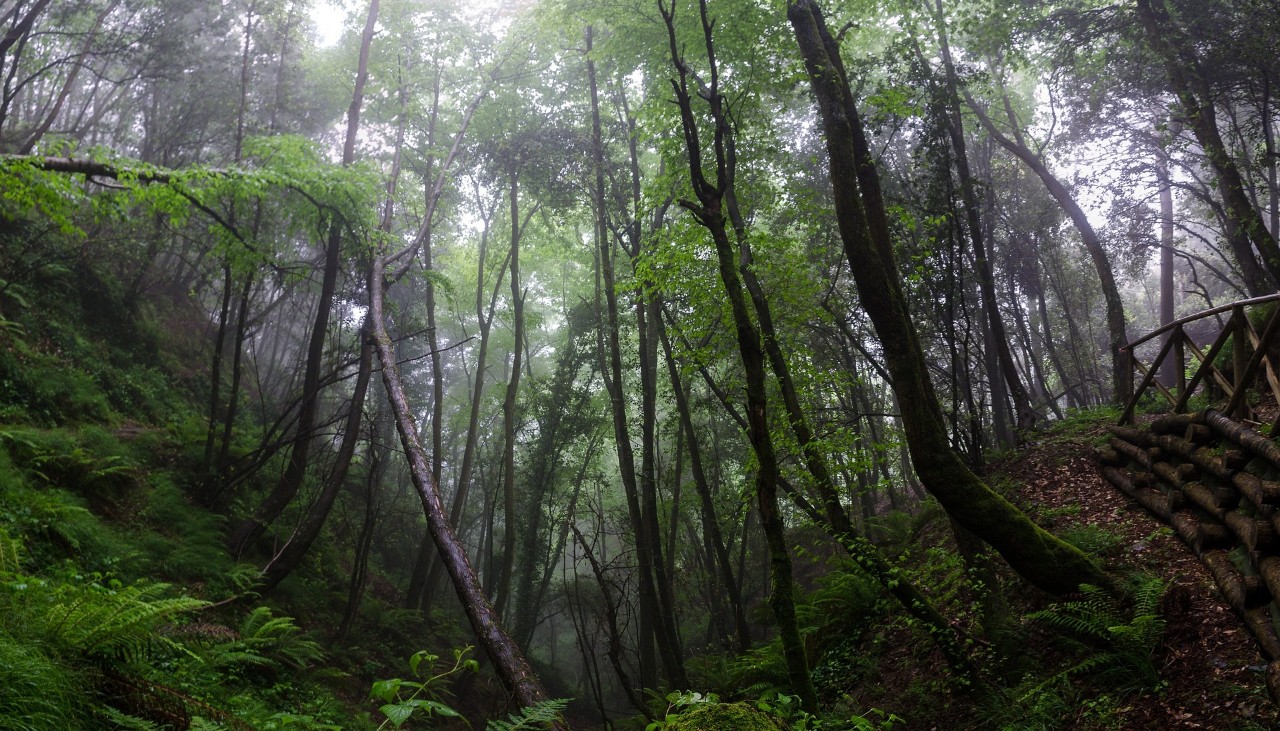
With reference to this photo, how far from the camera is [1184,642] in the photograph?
4262mm

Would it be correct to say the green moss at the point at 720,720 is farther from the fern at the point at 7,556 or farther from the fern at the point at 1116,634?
the fern at the point at 7,556

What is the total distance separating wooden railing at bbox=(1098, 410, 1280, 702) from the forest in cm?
23

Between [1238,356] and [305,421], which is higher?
[305,421]

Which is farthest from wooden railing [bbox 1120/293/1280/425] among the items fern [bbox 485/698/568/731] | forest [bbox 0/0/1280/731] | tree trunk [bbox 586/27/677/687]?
tree trunk [bbox 586/27/677/687]

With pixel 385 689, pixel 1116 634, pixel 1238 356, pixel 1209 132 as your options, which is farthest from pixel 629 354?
pixel 385 689

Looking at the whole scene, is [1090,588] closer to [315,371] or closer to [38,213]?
[315,371]

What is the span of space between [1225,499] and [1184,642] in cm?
117

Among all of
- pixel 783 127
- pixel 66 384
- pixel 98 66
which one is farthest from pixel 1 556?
pixel 98 66

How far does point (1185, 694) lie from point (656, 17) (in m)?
9.30

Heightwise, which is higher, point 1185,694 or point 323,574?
point 323,574

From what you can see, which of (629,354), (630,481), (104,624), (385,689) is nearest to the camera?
(385,689)

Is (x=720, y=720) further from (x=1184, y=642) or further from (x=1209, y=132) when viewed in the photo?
(x=1209, y=132)

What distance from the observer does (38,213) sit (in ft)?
43.9

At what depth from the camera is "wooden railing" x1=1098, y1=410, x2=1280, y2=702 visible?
3.90m
